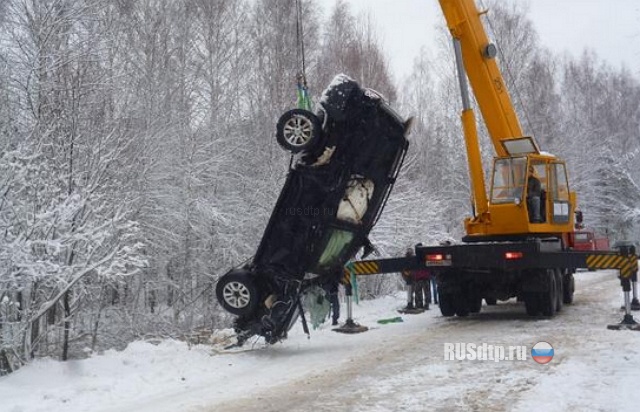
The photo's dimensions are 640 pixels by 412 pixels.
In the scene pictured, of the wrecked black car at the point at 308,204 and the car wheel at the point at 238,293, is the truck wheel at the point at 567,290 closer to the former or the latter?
the wrecked black car at the point at 308,204

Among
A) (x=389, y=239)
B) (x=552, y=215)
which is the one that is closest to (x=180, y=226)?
(x=389, y=239)

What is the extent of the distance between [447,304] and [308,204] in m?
4.94

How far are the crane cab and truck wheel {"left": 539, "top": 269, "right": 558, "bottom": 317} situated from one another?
2.89ft

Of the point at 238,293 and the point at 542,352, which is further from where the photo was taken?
the point at 238,293

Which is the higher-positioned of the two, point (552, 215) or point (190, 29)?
point (190, 29)

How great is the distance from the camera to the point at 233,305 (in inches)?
327

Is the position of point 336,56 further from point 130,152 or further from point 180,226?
point 130,152

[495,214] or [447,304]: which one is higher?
[495,214]

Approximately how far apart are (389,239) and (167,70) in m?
7.84

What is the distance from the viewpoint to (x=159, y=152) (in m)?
15.2

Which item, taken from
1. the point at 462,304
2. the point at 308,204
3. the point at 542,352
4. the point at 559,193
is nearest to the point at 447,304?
the point at 462,304

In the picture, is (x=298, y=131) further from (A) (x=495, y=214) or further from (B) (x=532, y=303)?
(B) (x=532, y=303)

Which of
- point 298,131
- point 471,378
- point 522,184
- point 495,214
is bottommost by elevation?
point 471,378

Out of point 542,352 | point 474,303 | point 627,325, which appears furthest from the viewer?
point 474,303
